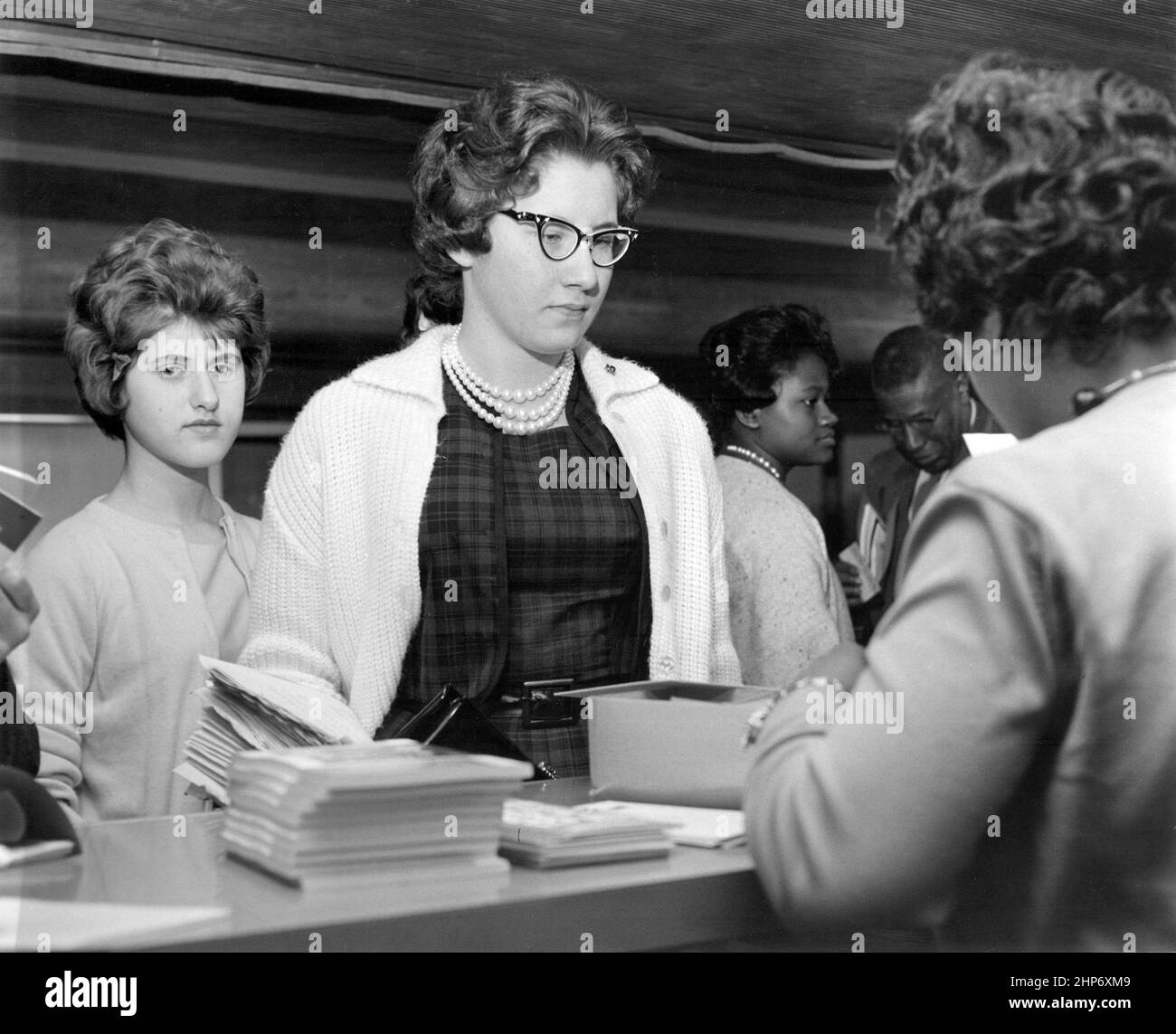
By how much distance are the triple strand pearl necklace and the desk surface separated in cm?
107

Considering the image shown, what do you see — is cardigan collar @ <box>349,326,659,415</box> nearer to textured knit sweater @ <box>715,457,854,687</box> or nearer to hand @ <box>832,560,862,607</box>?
textured knit sweater @ <box>715,457,854,687</box>

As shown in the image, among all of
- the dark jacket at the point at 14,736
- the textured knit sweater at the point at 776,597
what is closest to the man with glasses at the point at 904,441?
the textured knit sweater at the point at 776,597

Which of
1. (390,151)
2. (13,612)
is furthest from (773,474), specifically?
(13,612)

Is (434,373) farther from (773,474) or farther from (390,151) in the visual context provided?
(773,474)

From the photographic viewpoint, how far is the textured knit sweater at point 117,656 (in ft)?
8.23

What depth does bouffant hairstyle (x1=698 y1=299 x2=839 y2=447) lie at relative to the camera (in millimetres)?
3078

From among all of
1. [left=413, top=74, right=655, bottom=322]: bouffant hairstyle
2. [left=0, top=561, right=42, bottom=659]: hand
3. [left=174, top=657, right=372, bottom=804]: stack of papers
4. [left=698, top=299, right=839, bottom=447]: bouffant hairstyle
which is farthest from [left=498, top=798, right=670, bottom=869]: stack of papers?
[left=698, top=299, right=839, bottom=447]: bouffant hairstyle

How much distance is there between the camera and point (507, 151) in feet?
8.56

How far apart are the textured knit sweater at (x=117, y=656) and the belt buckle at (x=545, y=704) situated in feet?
1.95

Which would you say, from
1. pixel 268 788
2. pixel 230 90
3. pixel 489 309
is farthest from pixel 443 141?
pixel 268 788

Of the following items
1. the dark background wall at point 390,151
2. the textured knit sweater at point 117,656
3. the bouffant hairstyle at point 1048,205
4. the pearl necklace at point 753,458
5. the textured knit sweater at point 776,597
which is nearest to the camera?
the bouffant hairstyle at point 1048,205

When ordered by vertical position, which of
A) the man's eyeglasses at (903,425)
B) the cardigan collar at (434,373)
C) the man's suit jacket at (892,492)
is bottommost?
the man's suit jacket at (892,492)

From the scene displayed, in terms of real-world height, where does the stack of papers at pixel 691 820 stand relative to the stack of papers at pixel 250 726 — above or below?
below

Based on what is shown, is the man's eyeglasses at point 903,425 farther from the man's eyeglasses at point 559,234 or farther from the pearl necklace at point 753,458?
the man's eyeglasses at point 559,234
